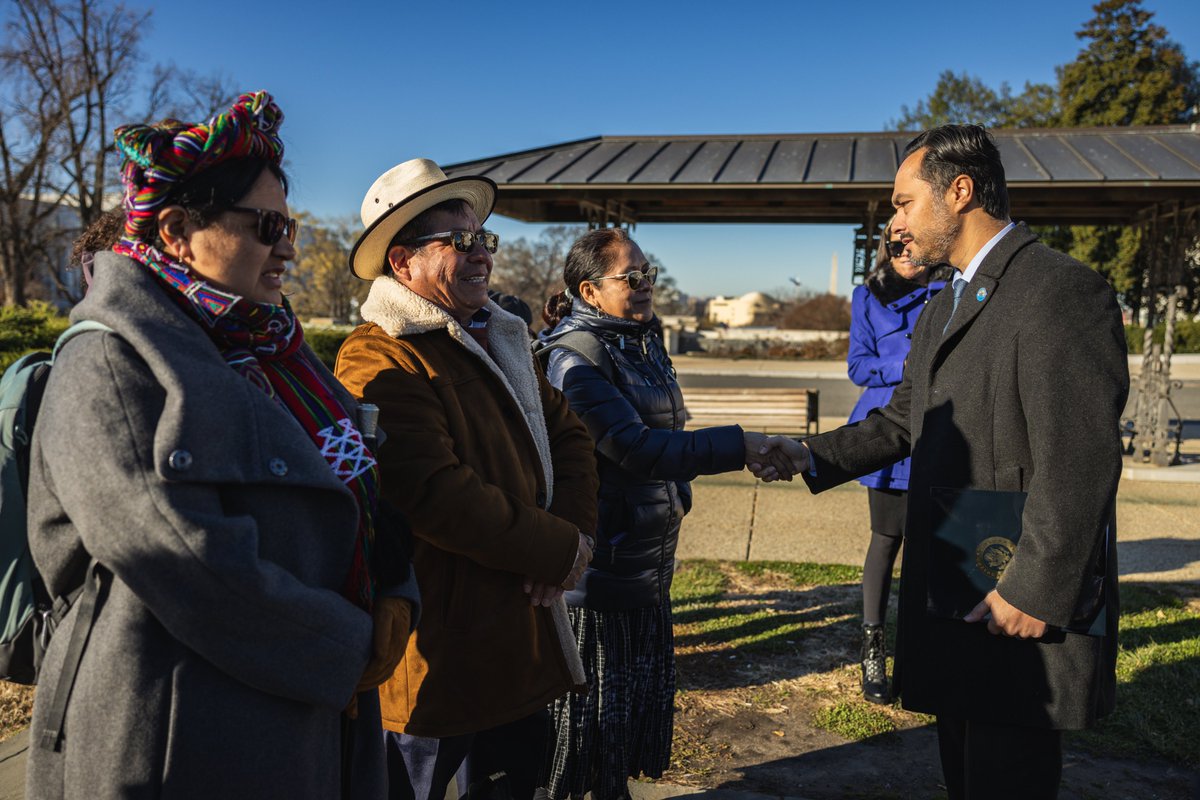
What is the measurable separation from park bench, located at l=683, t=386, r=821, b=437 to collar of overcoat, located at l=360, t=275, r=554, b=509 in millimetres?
7694

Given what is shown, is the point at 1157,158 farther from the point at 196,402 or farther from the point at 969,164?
the point at 196,402

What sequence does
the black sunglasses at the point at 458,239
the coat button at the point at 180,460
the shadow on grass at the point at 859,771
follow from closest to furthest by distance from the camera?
1. the coat button at the point at 180,460
2. the black sunglasses at the point at 458,239
3. the shadow on grass at the point at 859,771

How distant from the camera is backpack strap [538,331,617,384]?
9.92ft

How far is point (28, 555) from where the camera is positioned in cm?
176

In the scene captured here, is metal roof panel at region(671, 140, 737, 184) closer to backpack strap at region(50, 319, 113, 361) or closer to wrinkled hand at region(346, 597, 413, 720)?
wrinkled hand at region(346, 597, 413, 720)

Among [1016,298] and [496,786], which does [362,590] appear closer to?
[496,786]

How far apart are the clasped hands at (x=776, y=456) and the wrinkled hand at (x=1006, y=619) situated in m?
1.05

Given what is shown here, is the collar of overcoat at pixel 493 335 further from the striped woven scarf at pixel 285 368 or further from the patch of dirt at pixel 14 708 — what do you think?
the patch of dirt at pixel 14 708

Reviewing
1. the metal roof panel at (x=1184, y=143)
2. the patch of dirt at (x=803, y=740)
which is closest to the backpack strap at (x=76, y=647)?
the patch of dirt at (x=803, y=740)

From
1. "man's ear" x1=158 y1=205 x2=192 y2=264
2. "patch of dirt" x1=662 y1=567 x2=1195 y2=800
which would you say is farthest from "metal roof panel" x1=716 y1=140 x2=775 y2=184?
"man's ear" x1=158 y1=205 x2=192 y2=264

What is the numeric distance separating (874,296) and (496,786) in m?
3.13

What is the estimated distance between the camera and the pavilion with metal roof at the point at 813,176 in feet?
26.1

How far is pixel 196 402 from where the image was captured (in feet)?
4.61

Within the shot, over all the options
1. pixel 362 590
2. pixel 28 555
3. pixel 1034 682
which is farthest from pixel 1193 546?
pixel 28 555
